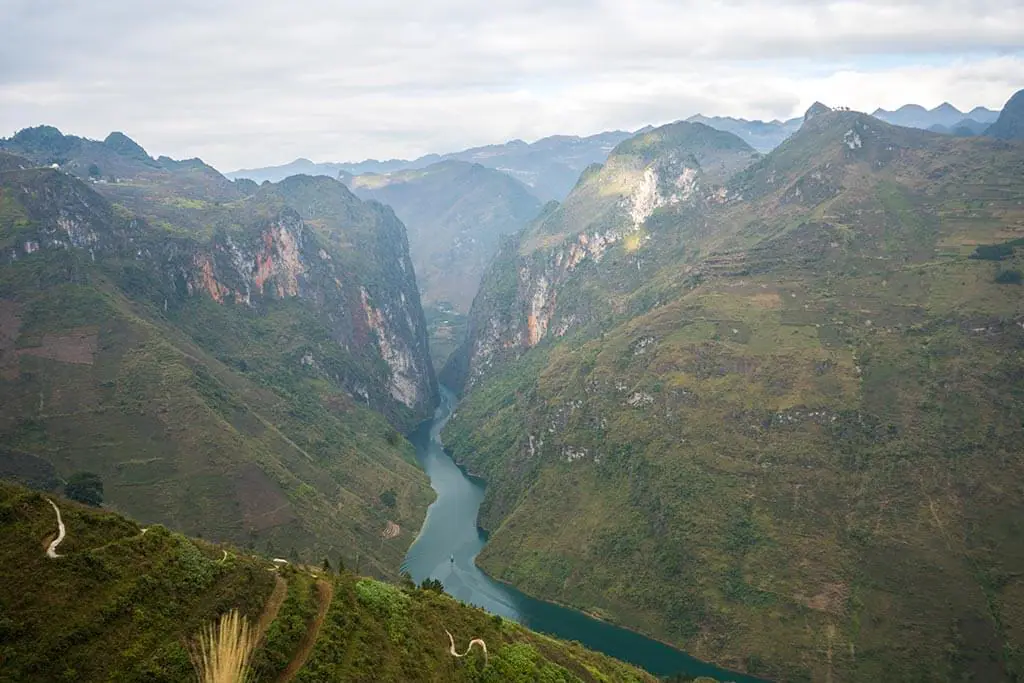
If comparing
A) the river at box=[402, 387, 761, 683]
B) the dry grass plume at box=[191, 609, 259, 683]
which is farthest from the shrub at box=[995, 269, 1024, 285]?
the dry grass plume at box=[191, 609, 259, 683]

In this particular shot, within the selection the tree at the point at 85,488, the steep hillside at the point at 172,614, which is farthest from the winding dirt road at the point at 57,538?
the tree at the point at 85,488

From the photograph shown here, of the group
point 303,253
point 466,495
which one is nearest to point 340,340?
point 303,253

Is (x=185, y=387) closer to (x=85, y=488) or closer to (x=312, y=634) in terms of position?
(x=85, y=488)

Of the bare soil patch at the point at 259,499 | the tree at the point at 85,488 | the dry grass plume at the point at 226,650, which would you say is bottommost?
the bare soil patch at the point at 259,499

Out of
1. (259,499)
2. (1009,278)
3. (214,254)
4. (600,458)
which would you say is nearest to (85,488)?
(259,499)

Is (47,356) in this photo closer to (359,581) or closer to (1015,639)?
(359,581)

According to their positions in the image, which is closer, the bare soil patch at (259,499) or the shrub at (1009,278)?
the bare soil patch at (259,499)

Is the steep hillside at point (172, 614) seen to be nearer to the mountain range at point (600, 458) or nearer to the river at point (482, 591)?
the mountain range at point (600, 458)
